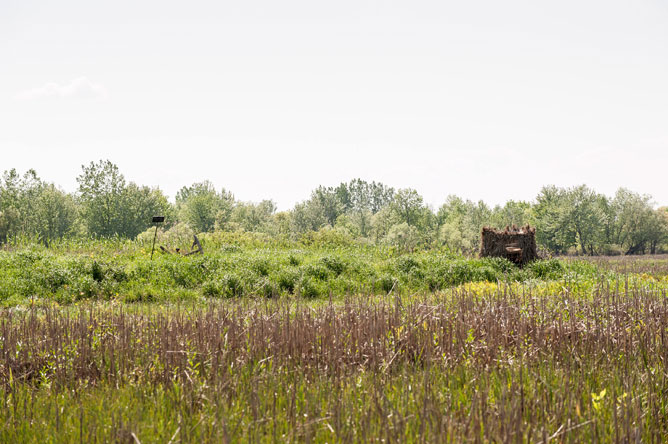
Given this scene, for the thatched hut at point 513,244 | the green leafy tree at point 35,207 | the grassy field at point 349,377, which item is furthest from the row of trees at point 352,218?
the grassy field at point 349,377

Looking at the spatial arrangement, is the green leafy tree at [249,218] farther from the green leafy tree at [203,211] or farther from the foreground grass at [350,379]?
the foreground grass at [350,379]

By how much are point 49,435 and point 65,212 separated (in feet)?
223

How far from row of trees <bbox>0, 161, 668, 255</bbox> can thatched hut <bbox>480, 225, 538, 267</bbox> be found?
28.4 m

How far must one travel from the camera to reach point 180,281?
14539 mm

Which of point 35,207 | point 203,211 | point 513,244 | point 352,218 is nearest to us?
point 513,244

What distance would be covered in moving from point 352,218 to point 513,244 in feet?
228

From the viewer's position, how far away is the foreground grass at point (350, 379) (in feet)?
10.0

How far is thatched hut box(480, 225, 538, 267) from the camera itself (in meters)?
18.4

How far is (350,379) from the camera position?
4258 mm

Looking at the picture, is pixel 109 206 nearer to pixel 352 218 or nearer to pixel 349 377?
pixel 352 218

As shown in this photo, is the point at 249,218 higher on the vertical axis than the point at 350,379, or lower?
higher

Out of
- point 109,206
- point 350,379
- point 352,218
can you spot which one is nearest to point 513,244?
point 350,379

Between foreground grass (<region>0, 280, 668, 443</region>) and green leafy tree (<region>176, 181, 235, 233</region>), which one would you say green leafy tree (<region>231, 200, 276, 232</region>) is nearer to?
green leafy tree (<region>176, 181, 235, 233</region>)

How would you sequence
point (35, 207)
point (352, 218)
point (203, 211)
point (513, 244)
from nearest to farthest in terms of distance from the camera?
point (513, 244)
point (35, 207)
point (203, 211)
point (352, 218)
